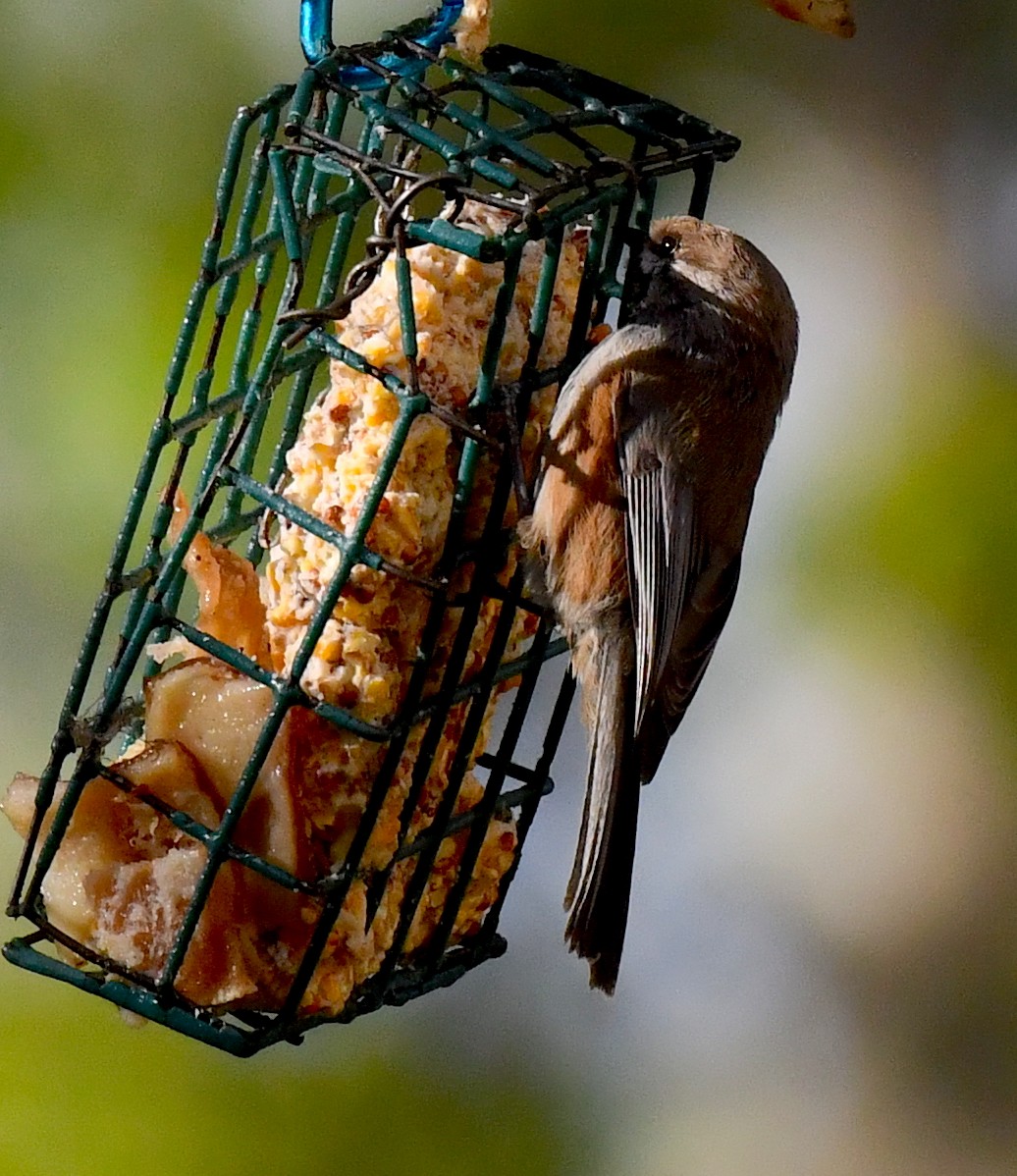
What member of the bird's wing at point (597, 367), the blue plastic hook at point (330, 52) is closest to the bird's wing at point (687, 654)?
the bird's wing at point (597, 367)

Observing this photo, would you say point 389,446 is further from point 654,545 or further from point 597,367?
point 654,545

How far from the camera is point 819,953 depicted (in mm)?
3891

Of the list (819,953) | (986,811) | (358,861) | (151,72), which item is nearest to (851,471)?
(986,811)

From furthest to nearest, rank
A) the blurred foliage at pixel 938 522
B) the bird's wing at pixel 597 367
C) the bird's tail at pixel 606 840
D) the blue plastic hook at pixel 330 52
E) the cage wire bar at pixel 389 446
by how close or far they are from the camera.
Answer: the blurred foliage at pixel 938 522
the bird's tail at pixel 606 840
the bird's wing at pixel 597 367
the blue plastic hook at pixel 330 52
the cage wire bar at pixel 389 446

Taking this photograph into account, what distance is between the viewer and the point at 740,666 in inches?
146

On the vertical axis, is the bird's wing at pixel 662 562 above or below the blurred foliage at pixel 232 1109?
above

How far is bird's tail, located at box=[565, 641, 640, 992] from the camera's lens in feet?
6.61

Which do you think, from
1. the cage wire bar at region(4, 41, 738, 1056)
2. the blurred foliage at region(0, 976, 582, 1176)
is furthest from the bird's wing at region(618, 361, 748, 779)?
the blurred foliage at region(0, 976, 582, 1176)

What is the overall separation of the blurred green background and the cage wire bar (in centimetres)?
97

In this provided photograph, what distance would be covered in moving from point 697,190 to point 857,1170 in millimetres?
2732

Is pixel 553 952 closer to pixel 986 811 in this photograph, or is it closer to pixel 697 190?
pixel 986 811

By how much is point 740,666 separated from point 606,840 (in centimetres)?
175

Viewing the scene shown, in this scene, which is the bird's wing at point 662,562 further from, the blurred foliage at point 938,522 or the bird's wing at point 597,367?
the blurred foliage at point 938,522

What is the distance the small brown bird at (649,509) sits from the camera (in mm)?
2000
